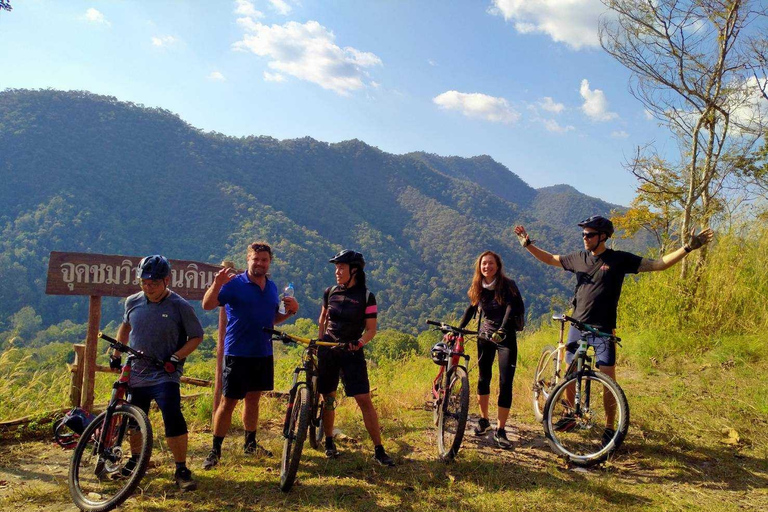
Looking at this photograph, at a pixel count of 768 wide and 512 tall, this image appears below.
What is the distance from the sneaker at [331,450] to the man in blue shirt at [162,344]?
1.20m

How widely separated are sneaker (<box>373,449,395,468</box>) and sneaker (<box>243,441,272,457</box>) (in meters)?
1.05

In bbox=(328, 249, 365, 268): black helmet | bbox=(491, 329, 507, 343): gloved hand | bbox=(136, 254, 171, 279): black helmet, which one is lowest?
bbox=(491, 329, 507, 343): gloved hand

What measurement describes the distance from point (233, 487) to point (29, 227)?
2858 inches

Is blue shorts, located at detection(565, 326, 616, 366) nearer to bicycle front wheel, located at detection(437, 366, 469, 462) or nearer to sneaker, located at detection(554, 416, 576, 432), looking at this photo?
sneaker, located at detection(554, 416, 576, 432)

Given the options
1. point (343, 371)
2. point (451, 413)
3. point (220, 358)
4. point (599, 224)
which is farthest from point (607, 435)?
point (220, 358)

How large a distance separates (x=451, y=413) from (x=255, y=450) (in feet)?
6.24

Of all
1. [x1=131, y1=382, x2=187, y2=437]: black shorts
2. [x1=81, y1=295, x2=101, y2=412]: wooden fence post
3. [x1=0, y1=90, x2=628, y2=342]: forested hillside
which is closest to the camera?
[x1=131, y1=382, x2=187, y2=437]: black shorts

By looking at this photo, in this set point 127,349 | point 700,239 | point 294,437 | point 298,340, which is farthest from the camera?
point 700,239

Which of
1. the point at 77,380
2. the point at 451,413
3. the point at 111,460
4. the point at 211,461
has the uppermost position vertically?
the point at 451,413

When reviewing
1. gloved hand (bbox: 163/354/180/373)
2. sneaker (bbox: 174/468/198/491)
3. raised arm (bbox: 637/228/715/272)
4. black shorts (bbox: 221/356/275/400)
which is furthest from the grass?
raised arm (bbox: 637/228/715/272)

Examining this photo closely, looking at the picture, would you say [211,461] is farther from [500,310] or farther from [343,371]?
[500,310]

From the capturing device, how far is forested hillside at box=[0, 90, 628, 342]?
61344mm

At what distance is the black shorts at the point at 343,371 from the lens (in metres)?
4.31

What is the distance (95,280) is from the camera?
17.4ft
